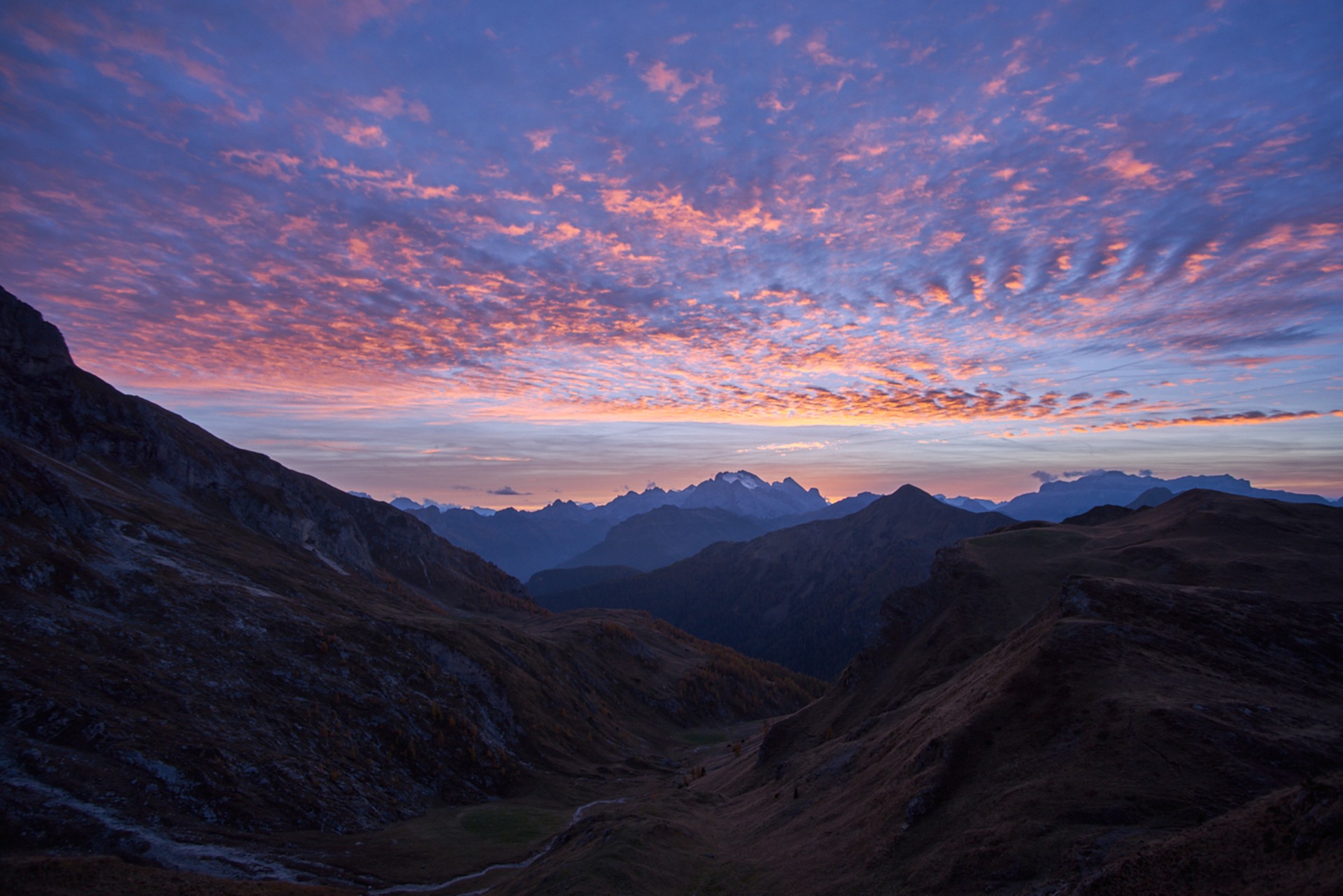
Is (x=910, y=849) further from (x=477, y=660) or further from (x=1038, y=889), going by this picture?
(x=477, y=660)

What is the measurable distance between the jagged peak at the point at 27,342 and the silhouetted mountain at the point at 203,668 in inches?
12.7

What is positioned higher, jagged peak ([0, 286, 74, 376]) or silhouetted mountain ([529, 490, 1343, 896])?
jagged peak ([0, 286, 74, 376])

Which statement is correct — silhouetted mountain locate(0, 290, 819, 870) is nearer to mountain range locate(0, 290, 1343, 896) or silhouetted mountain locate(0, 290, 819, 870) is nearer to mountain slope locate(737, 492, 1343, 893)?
mountain range locate(0, 290, 1343, 896)

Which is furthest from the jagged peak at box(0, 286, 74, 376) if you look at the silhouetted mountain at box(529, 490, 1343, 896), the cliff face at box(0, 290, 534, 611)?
the silhouetted mountain at box(529, 490, 1343, 896)

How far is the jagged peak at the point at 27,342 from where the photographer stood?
3533 inches

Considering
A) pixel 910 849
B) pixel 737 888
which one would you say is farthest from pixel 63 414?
pixel 910 849

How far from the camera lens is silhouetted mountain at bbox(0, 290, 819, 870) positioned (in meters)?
36.2

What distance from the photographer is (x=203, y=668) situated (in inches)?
1961

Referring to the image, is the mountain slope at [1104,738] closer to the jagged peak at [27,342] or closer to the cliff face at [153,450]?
the cliff face at [153,450]

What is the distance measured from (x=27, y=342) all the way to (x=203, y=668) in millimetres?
85976

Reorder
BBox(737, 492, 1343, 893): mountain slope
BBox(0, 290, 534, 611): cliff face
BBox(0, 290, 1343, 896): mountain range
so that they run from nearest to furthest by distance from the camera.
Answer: BBox(737, 492, 1343, 893): mountain slope → BBox(0, 290, 1343, 896): mountain range → BBox(0, 290, 534, 611): cliff face

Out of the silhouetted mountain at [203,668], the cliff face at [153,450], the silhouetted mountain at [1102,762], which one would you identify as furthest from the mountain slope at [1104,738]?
the cliff face at [153,450]

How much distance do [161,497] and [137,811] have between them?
83.0 m

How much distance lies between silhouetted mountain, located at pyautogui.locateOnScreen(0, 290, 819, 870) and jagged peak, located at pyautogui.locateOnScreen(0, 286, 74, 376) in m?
0.32
